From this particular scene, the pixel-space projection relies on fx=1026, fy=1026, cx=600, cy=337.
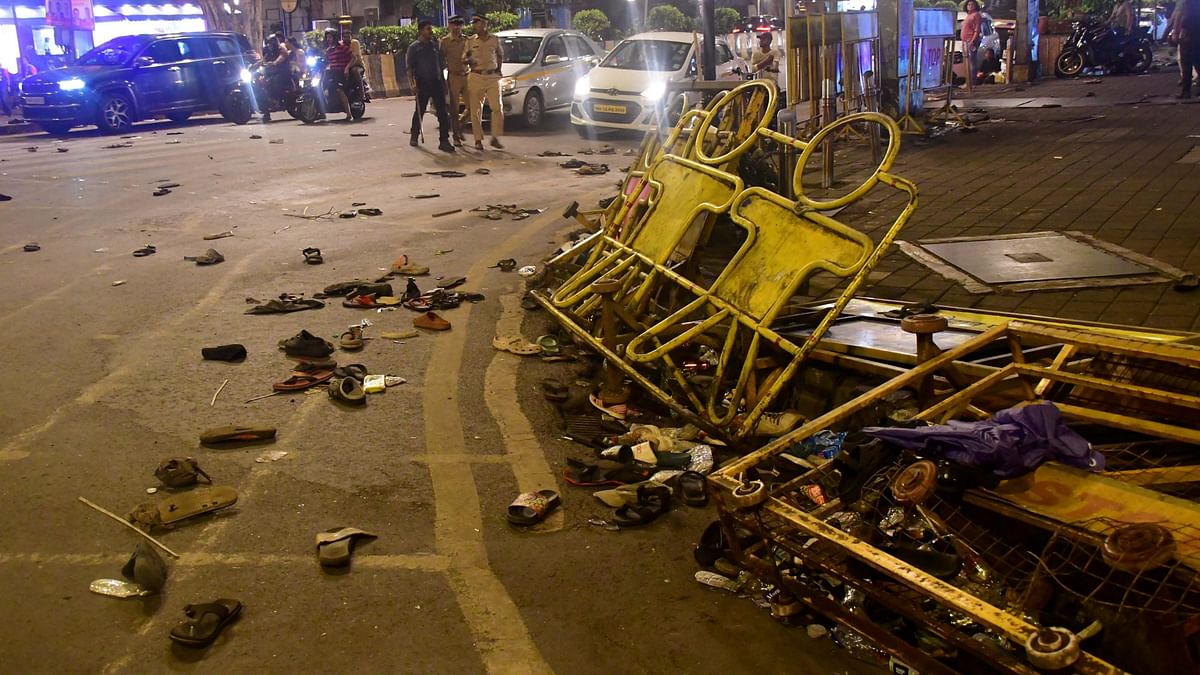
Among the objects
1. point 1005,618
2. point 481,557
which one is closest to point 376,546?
point 481,557

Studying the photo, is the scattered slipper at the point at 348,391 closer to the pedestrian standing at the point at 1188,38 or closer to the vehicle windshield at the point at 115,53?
the pedestrian standing at the point at 1188,38

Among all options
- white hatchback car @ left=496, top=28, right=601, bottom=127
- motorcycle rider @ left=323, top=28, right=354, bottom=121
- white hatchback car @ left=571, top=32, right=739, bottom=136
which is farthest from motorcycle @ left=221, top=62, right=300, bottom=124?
white hatchback car @ left=571, top=32, right=739, bottom=136

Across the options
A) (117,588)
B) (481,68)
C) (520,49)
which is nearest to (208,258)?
(117,588)

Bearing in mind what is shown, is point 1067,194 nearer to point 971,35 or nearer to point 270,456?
point 270,456

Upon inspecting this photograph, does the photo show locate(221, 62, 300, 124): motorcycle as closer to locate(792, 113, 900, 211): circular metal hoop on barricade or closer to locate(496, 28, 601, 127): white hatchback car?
locate(496, 28, 601, 127): white hatchback car

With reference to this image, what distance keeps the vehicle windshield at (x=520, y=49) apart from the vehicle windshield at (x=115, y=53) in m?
7.74

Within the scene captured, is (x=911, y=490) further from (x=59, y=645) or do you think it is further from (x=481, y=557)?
(x=59, y=645)

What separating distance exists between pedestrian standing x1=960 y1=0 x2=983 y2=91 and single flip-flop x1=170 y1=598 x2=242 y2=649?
2243 cm

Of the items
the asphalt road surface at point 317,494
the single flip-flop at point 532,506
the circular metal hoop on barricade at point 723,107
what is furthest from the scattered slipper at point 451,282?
the single flip-flop at point 532,506

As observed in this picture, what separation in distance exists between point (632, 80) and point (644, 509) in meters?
13.3

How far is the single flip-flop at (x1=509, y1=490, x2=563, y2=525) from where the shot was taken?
4.18 metres

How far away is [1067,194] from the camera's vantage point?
9.52 meters

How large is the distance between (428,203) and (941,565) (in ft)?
30.5

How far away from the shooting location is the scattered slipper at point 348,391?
5557 mm
